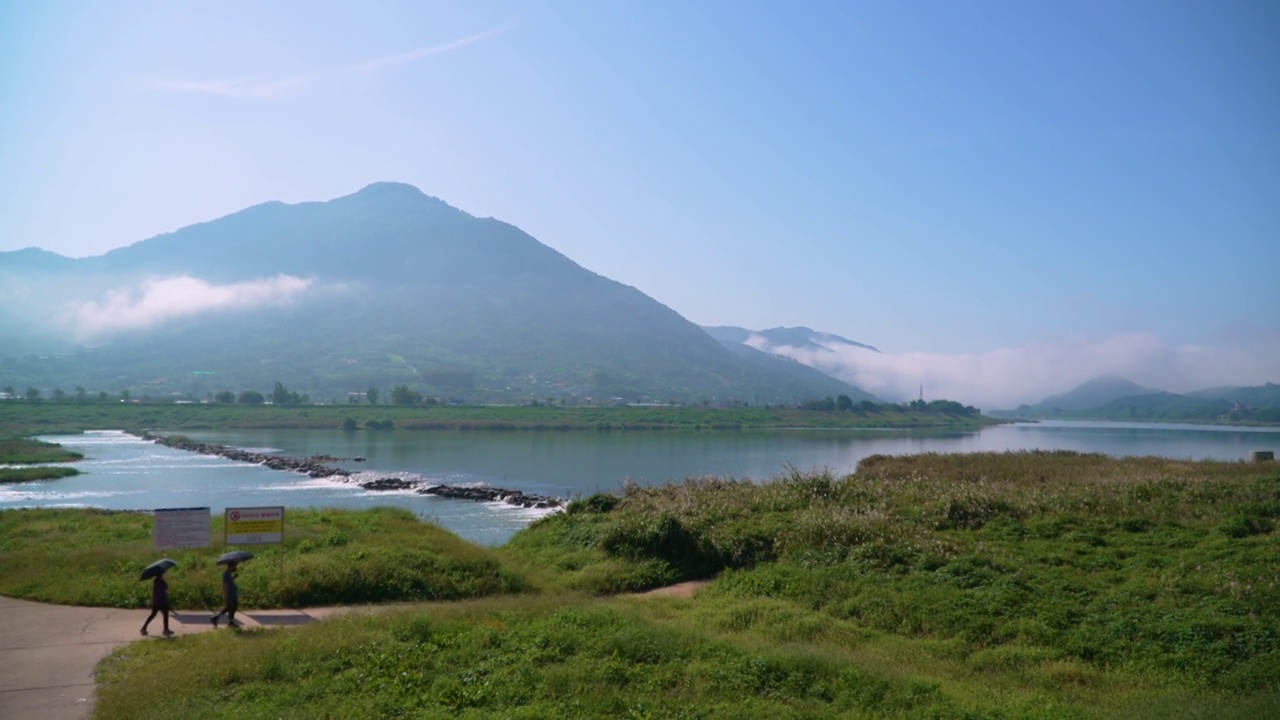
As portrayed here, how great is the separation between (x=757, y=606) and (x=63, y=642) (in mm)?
10128

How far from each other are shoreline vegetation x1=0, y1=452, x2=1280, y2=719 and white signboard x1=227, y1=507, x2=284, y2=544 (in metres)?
0.60

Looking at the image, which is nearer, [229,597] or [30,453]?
[229,597]

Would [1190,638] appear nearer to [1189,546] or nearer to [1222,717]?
[1222,717]

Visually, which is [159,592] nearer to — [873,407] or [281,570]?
[281,570]

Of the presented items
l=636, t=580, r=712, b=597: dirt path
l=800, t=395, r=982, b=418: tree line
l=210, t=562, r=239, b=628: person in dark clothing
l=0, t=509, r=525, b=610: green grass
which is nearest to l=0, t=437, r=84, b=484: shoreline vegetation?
l=0, t=509, r=525, b=610: green grass

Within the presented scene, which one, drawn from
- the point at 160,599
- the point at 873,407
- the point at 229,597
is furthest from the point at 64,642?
the point at 873,407

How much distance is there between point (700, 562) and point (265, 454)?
5623 cm

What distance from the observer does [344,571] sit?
15000mm

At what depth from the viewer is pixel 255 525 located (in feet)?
50.9

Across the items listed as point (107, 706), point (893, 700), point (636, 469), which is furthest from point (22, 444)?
point (893, 700)

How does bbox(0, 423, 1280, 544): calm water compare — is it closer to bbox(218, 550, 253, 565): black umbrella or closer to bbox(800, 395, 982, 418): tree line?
bbox(218, 550, 253, 565): black umbrella

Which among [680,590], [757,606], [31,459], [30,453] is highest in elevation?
[757,606]

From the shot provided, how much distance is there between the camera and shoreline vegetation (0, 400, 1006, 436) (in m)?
101

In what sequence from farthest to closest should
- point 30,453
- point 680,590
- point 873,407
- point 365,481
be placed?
point 873,407 < point 30,453 < point 365,481 < point 680,590
